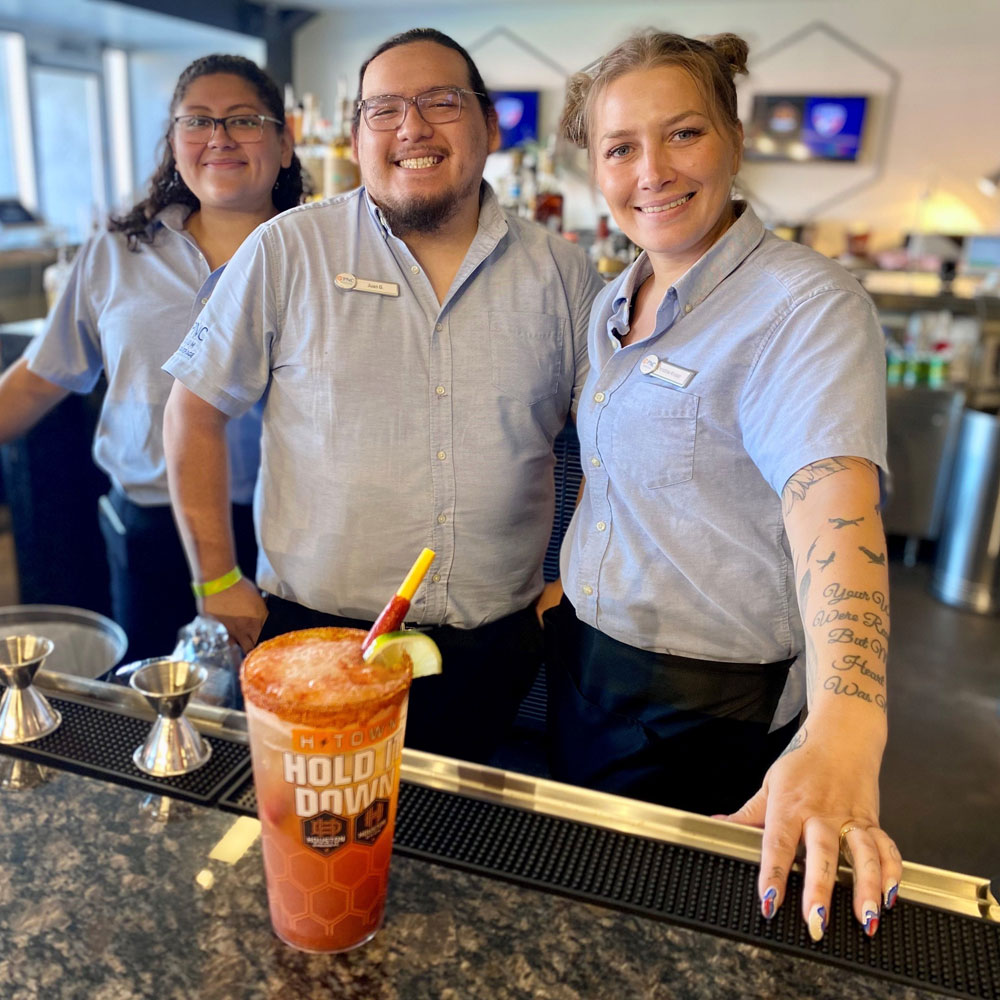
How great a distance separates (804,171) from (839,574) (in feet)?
26.1

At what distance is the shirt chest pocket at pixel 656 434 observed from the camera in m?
1.23

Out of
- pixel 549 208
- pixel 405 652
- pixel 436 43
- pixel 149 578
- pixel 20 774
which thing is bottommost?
pixel 149 578

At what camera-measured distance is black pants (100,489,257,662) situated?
2.10 metres

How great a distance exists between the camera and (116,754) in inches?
40.4

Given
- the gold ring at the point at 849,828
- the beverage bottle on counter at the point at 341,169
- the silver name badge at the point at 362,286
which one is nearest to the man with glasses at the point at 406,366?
the silver name badge at the point at 362,286

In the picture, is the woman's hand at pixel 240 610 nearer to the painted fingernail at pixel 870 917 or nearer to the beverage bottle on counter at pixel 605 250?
the painted fingernail at pixel 870 917

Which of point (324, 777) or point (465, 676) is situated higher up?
point (324, 777)

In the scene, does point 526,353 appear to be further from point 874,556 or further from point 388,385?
point 874,556

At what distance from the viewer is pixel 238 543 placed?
6.49 ft

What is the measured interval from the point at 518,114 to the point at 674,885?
8.53m

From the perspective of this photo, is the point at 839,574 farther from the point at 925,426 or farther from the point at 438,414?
the point at 925,426

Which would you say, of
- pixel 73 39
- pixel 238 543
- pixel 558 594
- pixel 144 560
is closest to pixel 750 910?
pixel 558 594

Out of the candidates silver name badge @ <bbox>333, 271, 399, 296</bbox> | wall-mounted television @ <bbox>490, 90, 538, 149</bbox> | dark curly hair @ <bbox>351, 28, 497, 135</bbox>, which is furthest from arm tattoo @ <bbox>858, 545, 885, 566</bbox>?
wall-mounted television @ <bbox>490, 90, 538, 149</bbox>

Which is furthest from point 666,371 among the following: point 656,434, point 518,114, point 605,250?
point 518,114
